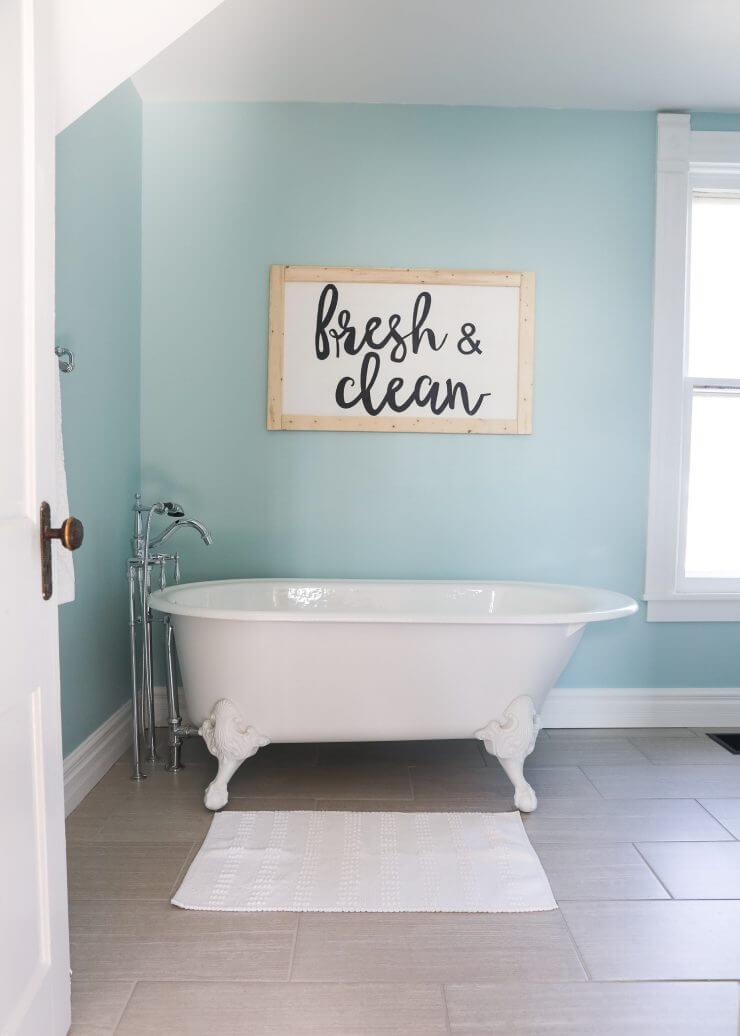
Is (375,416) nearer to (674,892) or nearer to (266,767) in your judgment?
(266,767)

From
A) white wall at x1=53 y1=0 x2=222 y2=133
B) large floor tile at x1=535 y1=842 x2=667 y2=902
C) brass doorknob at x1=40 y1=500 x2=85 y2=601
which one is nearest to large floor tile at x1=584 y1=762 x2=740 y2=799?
large floor tile at x1=535 y1=842 x2=667 y2=902

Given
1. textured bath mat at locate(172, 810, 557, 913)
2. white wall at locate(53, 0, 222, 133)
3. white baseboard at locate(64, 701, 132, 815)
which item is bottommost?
textured bath mat at locate(172, 810, 557, 913)

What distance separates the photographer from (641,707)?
3.55 metres

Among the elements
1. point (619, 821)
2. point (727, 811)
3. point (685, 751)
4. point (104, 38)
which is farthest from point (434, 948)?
point (104, 38)

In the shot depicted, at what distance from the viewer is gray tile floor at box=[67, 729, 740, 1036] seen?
5.38 ft

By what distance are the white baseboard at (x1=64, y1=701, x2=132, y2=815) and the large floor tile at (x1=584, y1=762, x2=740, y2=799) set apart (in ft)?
5.64

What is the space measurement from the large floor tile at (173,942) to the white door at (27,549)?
31 centimetres

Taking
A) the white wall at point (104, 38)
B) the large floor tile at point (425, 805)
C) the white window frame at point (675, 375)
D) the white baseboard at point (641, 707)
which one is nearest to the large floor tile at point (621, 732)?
the white baseboard at point (641, 707)

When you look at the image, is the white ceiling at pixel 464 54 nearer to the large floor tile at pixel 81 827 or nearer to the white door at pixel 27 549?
the white door at pixel 27 549

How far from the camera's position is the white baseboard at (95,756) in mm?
2637

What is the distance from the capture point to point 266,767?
9.99ft

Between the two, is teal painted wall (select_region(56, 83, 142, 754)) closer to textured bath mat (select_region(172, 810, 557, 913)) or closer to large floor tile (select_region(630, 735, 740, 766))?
textured bath mat (select_region(172, 810, 557, 913))

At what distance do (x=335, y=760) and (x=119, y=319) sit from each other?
6.05ft

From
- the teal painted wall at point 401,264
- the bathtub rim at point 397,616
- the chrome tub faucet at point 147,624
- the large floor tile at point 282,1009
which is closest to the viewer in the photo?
the large floor tile at point 282,1009
